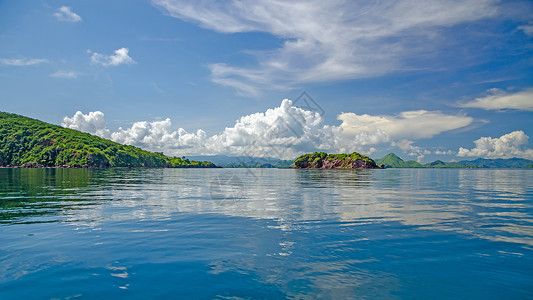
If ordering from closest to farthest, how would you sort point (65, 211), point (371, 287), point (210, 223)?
point (371, 287), point (210, 223), point (65, 211)

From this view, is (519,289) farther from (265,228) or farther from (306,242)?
(265,228)

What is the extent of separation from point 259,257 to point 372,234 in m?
8.92

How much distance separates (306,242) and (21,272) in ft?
45.6

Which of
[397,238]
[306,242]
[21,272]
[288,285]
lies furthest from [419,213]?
[21,272]

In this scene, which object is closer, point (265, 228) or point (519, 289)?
point (519, 289)

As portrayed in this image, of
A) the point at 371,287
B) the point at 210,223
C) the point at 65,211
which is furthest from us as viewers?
the point at 65,211

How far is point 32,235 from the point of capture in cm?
1805

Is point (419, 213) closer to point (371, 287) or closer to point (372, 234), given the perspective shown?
point (372, 234)

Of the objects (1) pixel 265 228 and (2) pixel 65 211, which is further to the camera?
(2) pixel 65 211

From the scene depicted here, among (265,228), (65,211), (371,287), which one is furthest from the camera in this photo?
(65,211)

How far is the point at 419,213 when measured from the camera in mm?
27594

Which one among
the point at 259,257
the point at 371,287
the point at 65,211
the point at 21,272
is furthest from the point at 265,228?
the point at 65,211

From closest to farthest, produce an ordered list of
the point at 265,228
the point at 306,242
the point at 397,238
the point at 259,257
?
the point at 259,257
the point at 306,242
the point at 397,238
the point at 265,228

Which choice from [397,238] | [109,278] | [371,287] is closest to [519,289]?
[371,287]
